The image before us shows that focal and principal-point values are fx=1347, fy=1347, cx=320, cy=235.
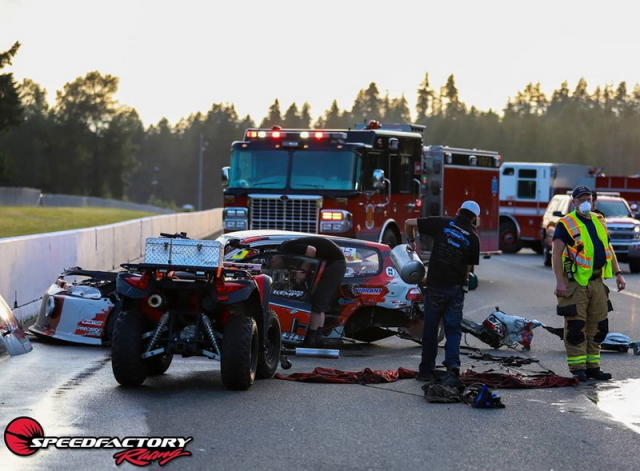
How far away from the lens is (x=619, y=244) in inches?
1324

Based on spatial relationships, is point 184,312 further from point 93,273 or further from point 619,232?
point 619,232

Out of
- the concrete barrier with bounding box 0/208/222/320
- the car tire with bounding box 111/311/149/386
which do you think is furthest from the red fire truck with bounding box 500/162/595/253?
the car tire with bounding box 111/311/149/386

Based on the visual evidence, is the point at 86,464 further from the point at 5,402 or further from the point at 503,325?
the point at 503,325

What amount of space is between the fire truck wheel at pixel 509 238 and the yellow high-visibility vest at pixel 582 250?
30.1 m

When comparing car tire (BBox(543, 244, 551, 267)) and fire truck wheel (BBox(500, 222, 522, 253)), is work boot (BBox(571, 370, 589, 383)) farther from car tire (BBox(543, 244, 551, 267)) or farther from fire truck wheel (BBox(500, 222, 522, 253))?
fire truck wheel (BBox(500, 222, 522, 253))

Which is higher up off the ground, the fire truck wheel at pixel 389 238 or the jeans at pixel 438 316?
the jeans at pixel 438 316

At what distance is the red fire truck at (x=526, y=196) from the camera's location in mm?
41562

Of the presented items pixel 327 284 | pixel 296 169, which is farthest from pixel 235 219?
pixel 327 284

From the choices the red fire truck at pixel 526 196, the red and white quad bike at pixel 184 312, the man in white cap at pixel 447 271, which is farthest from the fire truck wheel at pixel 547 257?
the red and white quad bike at pixel 184 312

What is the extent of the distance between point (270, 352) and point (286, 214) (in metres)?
12.9

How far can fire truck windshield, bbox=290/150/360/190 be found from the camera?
80.6 ft

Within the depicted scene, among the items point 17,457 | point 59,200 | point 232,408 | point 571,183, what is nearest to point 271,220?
point 232,408

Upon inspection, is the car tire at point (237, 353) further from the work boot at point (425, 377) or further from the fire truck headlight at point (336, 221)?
the fire truck headlight at point (336, 221)

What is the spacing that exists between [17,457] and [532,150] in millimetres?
193853
